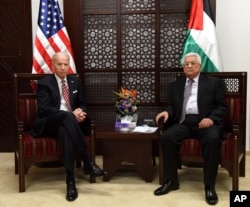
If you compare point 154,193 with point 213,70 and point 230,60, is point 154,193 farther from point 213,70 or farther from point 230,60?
point 230,60

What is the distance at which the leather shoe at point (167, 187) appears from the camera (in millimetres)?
3379

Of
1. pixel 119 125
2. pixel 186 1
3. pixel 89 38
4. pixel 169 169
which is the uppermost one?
pixel 186 1

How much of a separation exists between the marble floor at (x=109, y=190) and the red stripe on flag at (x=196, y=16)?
4.88 feet

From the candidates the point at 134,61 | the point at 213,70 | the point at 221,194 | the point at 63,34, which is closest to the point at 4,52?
the point at 63,34

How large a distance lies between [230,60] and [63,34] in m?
1.87

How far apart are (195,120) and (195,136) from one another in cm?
15

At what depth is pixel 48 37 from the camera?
421 cm

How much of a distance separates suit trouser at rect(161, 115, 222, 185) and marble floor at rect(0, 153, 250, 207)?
0.20 metres

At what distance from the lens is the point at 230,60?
174 inches

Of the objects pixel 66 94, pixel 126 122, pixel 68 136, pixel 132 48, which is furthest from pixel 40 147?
pixel 132 48

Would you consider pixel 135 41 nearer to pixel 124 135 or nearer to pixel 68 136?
pixel 124 135

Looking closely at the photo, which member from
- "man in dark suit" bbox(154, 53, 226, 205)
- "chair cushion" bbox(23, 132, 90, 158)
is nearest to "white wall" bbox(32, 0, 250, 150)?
"man in dark suit" bbox(154, 53, 226, 205)

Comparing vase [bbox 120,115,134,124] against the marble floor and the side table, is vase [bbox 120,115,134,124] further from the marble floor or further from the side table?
the marble floor

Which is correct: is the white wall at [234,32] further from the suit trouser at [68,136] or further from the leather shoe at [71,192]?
the leather shoe at [71,192]
